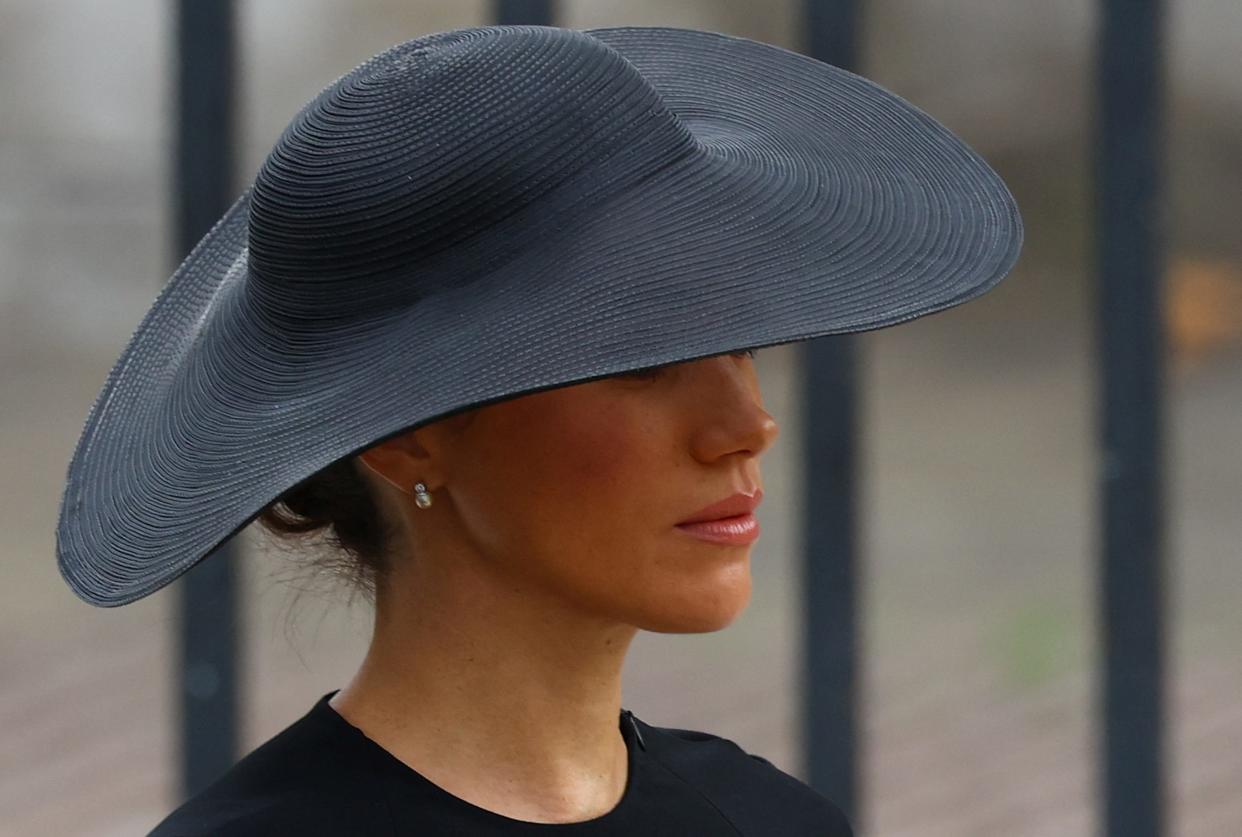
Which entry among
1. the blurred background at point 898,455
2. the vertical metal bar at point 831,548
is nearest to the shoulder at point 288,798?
the blurred background at point 898,455

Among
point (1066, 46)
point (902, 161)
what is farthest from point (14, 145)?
point (902, 161)

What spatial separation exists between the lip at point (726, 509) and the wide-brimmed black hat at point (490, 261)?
0.55 ft

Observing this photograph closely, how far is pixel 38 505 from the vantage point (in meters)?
2.46

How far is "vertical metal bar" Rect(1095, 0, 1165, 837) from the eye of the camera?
242 cm

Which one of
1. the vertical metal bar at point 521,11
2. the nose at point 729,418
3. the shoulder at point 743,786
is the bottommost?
the shoulder at point 743,786

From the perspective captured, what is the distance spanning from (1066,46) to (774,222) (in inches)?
57.9

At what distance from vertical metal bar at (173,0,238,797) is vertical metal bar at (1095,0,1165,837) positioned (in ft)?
3.71

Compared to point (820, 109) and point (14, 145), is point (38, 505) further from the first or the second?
point (820, 109)

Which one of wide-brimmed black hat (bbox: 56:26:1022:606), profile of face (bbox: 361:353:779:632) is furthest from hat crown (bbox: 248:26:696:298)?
profile of face (bbox: 361:353:779:632)

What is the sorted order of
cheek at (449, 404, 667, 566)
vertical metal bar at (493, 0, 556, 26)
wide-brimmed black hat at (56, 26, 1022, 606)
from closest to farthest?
wide-brimmed black hat at (56, 26, 1022, 606), cheek at (449, 404, 667, 566), vertical metal bar at (493, 0, 556, 26)

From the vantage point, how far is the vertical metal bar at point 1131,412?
2.42 meters

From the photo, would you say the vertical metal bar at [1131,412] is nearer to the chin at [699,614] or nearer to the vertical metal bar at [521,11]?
the vertical metal bar at [521,11]

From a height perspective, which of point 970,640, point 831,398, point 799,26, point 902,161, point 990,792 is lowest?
point 990,792

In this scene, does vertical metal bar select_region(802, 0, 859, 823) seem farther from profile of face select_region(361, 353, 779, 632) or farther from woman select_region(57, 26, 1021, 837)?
profile of face select_region(361, 353, 779, 632)
